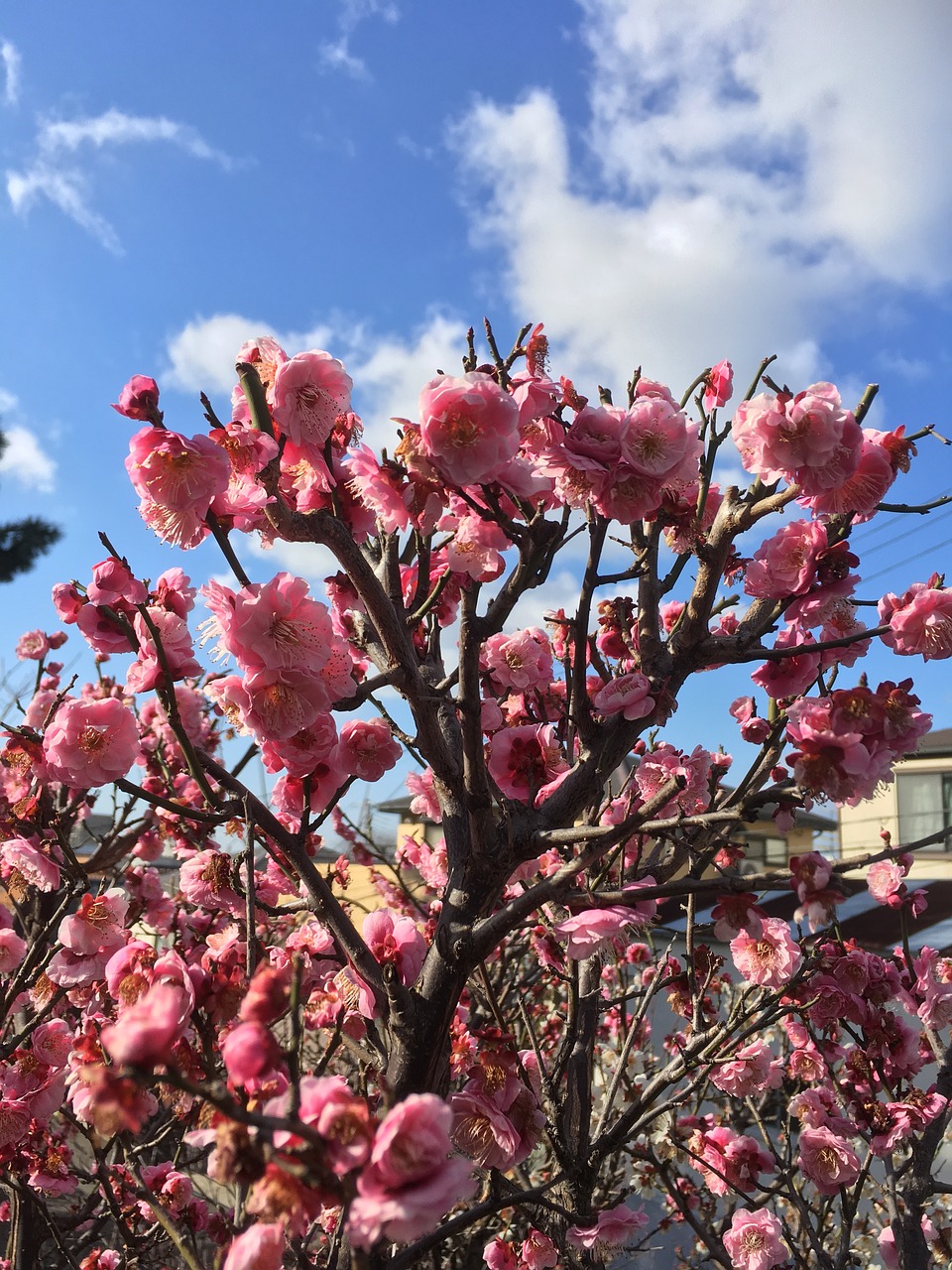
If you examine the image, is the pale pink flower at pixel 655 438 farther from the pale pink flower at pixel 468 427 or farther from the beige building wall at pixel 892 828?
the beige building wall at pixel 892 828

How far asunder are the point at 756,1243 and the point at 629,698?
91.7 inches

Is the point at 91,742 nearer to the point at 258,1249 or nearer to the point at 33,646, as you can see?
the point at 258,1249

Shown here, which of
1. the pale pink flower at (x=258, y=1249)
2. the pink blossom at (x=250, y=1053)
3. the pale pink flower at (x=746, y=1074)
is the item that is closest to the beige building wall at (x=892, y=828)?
the pale pink flower at (x=746, y=1074)

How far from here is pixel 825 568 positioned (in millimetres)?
1951

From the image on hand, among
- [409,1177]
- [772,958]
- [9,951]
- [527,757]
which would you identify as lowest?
[409,1177]

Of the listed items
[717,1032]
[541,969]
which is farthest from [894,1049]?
[541,969]

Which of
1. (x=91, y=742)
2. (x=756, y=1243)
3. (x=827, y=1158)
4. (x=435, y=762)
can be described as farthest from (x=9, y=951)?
(x=827, y=1158)

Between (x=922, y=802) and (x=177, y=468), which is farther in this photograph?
(x=922, y=802)

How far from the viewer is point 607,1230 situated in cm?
245

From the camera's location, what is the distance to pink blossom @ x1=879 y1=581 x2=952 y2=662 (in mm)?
1812

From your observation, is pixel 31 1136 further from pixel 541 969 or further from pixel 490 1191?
pixel 541 969

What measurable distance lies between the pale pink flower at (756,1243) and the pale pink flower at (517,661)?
2.08 metres

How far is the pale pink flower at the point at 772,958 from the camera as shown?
2480mm

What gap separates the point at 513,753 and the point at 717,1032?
1.12 metres
